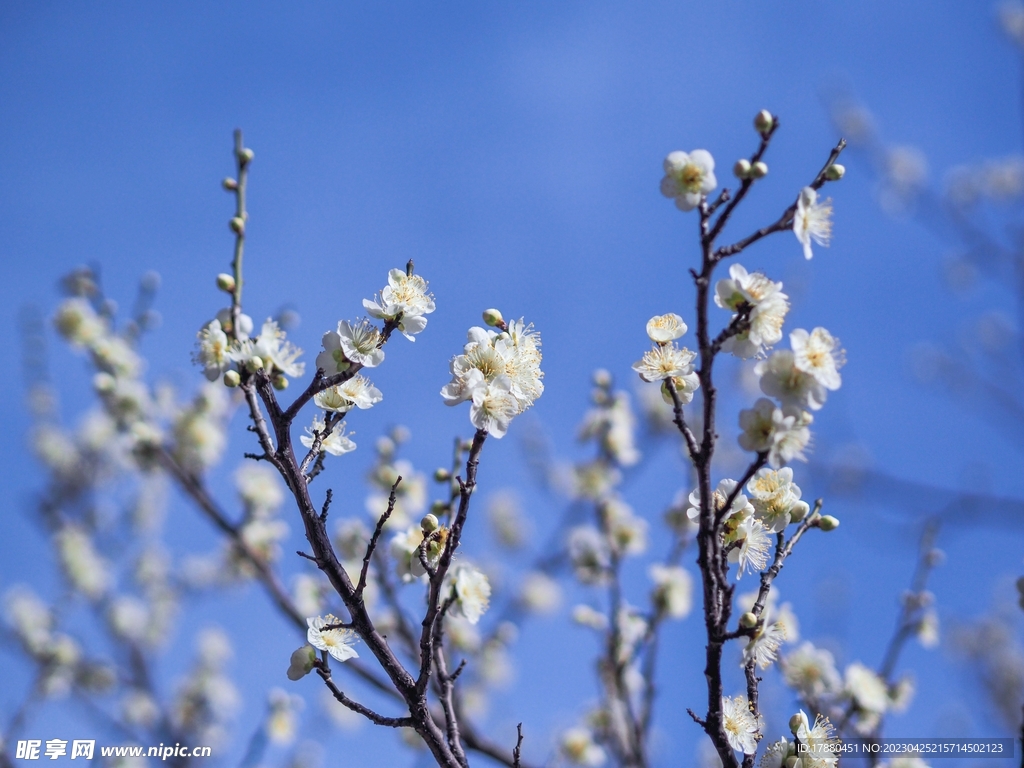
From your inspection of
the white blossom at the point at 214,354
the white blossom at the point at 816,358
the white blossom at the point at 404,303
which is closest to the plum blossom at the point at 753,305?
the white blossom at the point at 816,358

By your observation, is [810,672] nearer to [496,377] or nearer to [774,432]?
[774,432]

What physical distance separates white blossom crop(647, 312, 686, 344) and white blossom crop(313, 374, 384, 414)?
752 millimetres

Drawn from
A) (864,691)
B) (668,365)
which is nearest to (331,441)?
(668,365)

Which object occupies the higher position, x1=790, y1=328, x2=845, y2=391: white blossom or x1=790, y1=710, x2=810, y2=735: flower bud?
x1=790, y1=328, x2=845, y2=391: white blossom

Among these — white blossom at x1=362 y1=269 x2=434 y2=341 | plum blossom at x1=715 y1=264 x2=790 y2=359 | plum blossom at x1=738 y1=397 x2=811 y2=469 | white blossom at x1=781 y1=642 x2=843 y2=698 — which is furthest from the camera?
white blossom at x1=781 y1=642 x2=843 y2=698

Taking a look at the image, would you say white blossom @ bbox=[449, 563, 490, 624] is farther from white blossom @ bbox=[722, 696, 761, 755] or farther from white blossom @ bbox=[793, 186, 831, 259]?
white blossom @ bbox=[793, 186, 831, 259]

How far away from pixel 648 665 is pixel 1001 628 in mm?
7974

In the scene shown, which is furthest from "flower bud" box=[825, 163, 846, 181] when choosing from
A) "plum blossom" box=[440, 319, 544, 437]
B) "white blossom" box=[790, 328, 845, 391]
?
"plum blossom" box=[440, 319, 544, 437]

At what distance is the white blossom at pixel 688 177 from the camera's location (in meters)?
1.74

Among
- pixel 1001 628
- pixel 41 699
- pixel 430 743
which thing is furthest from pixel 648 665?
pixel 1001 628

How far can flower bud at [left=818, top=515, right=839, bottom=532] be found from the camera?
1.92 meters

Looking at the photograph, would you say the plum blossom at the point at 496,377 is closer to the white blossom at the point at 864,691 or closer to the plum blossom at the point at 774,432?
the plum blossom at the point at 774,432

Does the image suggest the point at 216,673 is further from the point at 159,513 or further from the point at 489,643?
the point at 489,643

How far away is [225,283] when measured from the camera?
208 centimetres
